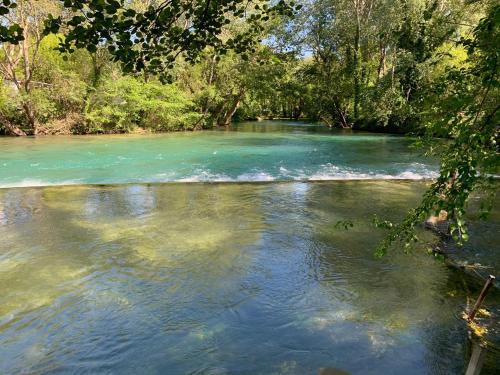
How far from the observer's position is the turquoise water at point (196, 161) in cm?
1588

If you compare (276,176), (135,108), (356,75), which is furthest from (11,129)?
(356,75)

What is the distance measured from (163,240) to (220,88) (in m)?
35.3

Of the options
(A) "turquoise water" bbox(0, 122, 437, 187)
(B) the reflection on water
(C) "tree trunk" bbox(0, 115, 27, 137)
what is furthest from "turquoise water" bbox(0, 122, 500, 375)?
(C) "tree trunk" bbox(0, 115, 27, 137)

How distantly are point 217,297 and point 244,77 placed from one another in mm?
36178

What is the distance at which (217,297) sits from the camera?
6.13m

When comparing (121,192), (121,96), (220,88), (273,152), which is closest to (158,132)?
(121,96)

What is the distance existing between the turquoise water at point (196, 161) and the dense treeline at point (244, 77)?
4.93m

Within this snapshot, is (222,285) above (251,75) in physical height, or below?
below

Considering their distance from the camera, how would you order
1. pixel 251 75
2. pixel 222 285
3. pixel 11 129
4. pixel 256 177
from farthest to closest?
pixel 251 75 < pixel 11 129 < pixel 256 177 < pixel 222 285

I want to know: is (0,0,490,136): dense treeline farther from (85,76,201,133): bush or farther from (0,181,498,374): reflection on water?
(0,181,498,374): reflection on water

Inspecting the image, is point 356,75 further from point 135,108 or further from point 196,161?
point 196,161

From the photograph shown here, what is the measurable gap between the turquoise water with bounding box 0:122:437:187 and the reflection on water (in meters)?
5.26

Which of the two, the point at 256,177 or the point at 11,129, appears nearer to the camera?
the point at 256,177

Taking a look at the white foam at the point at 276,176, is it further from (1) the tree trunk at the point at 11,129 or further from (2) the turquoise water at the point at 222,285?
(1) the tree trunk at the point at 11,129
